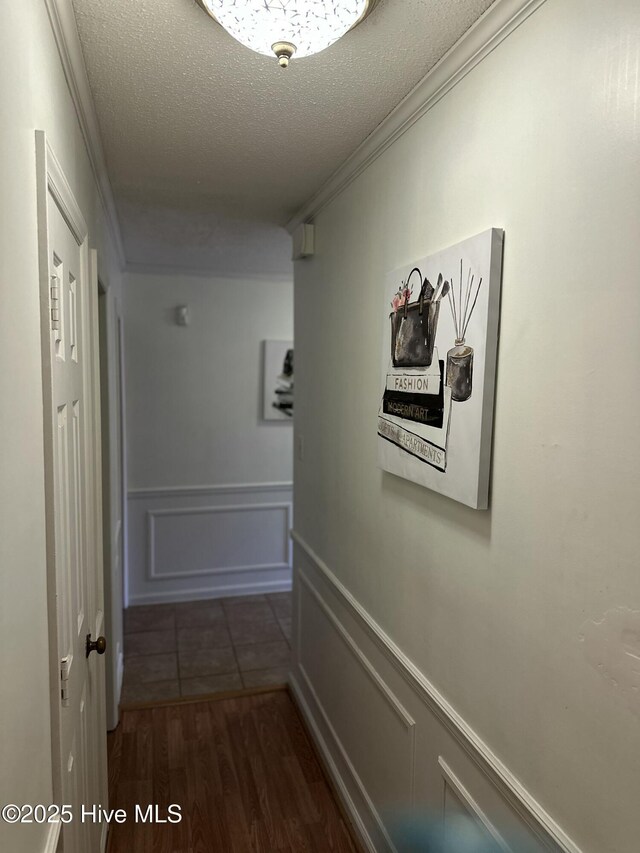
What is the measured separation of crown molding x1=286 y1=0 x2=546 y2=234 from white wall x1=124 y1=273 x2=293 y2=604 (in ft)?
6.95

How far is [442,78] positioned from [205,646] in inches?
127

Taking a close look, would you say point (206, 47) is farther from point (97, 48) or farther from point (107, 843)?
point (107, 843)

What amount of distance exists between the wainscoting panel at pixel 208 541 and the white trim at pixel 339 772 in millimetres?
1502

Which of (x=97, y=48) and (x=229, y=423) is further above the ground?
(x=97, y=48)

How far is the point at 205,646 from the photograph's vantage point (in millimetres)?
3537

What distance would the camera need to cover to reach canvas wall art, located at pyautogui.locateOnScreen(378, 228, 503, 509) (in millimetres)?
Answer: 1242

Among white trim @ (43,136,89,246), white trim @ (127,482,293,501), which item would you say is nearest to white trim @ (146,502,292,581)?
white trim @ (127,482,293,501)

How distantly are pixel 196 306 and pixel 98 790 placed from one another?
3.01m

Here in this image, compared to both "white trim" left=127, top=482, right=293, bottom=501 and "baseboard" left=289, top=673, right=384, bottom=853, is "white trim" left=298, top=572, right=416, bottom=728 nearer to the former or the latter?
"baseboard" left=289, top=673, right=384, bottom=853

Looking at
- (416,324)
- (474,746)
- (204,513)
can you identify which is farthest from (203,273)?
(474,746)

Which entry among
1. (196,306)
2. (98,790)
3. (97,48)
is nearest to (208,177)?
(97,48)

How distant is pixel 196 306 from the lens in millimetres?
4082

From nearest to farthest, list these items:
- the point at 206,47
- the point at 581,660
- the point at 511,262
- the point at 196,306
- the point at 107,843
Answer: the point at 581,660 < the point at 511,262 < the point at 206,47 < the point at 107,843 < the point at 196,306

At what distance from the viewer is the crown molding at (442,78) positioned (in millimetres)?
1152
